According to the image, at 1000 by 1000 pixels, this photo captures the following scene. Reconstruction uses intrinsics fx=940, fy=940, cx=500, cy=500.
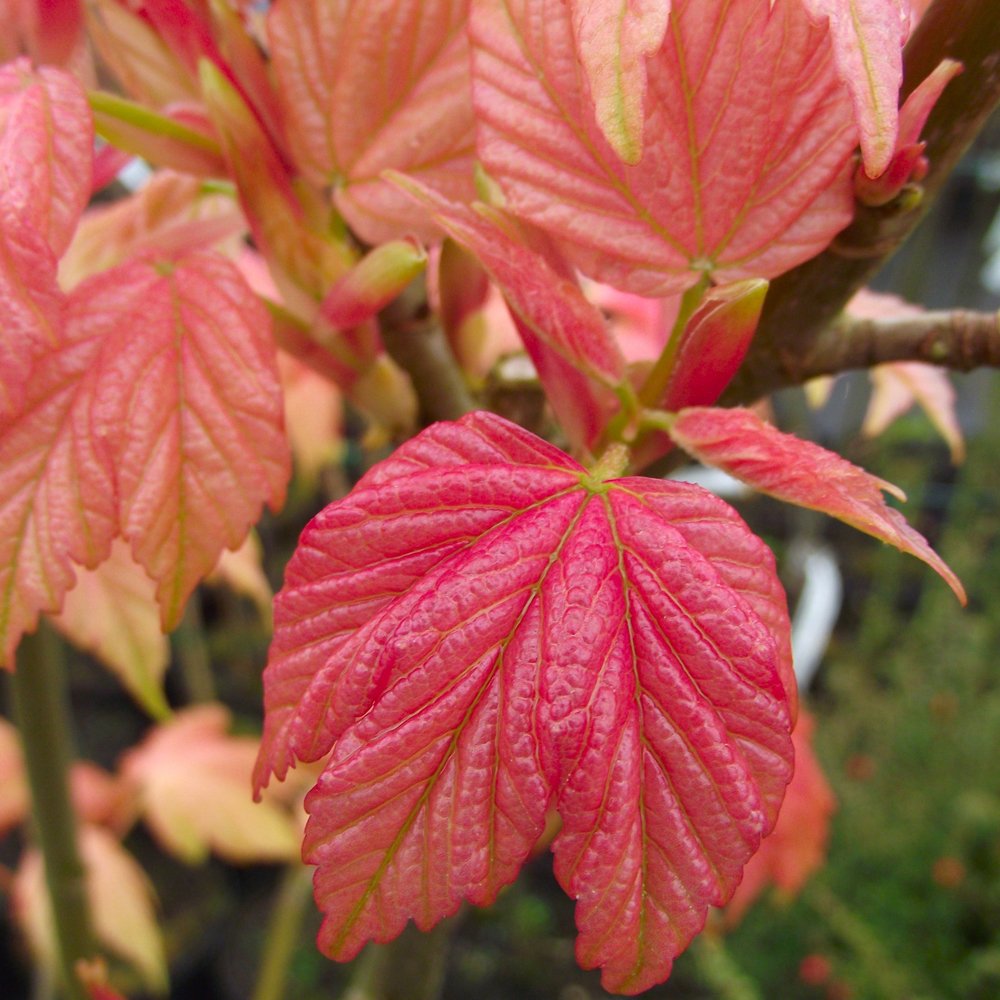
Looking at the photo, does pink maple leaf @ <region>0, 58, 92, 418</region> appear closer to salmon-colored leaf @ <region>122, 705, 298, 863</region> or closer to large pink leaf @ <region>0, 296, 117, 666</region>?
large pink leaf @ <region>0, 296, 117, 666</region>

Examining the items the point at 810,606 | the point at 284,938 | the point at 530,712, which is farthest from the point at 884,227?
the point at 810,606

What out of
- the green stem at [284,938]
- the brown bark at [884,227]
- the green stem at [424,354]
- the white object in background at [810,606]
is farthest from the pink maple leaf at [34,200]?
the white object in background at [810,606]

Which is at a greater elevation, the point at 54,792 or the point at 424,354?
the point at 424,354

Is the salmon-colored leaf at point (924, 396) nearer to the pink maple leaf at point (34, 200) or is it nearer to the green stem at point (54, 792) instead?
the pink maple leaf at point (34, 200)

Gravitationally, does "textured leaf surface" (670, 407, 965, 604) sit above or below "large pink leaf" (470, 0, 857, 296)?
below

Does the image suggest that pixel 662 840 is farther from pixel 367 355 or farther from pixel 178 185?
pixel 178 185

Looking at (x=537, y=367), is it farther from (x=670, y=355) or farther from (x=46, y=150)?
(x=46, y=150)

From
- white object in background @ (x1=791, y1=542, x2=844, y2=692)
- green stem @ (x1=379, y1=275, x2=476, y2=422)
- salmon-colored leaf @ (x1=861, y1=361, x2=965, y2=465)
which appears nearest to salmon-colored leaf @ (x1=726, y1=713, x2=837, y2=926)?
white object in background @ (x1=791, y1=542, x2=844, y2=692)
